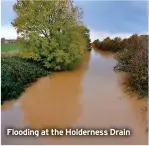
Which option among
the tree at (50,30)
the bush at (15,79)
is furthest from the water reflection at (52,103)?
the tree at (50,30)

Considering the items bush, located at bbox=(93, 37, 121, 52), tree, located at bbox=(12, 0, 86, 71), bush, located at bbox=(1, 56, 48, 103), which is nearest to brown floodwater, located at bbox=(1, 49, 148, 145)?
bush, located at bbox=(1, 56, 48, 103)

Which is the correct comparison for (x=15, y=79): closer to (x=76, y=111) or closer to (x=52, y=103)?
(x=52, y=103)

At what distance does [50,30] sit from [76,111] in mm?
6328

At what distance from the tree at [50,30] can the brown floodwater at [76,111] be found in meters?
2.54

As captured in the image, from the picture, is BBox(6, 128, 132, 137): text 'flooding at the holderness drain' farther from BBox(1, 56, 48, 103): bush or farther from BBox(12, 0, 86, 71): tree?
BBox(12, 0, 86, 71): tree

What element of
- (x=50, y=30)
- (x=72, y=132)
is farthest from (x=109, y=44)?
(x=72, y=132)

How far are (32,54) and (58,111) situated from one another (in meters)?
6.22

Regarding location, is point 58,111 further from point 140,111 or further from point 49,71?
point 49,71

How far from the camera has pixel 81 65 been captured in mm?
16312

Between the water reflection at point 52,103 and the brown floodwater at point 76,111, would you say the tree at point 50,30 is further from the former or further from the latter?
the brown floodwater at point 76,111

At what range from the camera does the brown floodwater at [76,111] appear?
580 centimetres

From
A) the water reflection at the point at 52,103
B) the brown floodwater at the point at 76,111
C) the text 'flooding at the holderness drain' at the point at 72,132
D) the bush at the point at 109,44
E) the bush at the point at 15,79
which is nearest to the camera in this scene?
the text 'flooding at the holderness drain' at the point at 72,132

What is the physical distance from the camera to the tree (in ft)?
43.4

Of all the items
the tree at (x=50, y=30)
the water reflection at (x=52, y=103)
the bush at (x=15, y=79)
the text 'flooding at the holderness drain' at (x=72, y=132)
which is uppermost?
the tree at (x=50, y=30)
